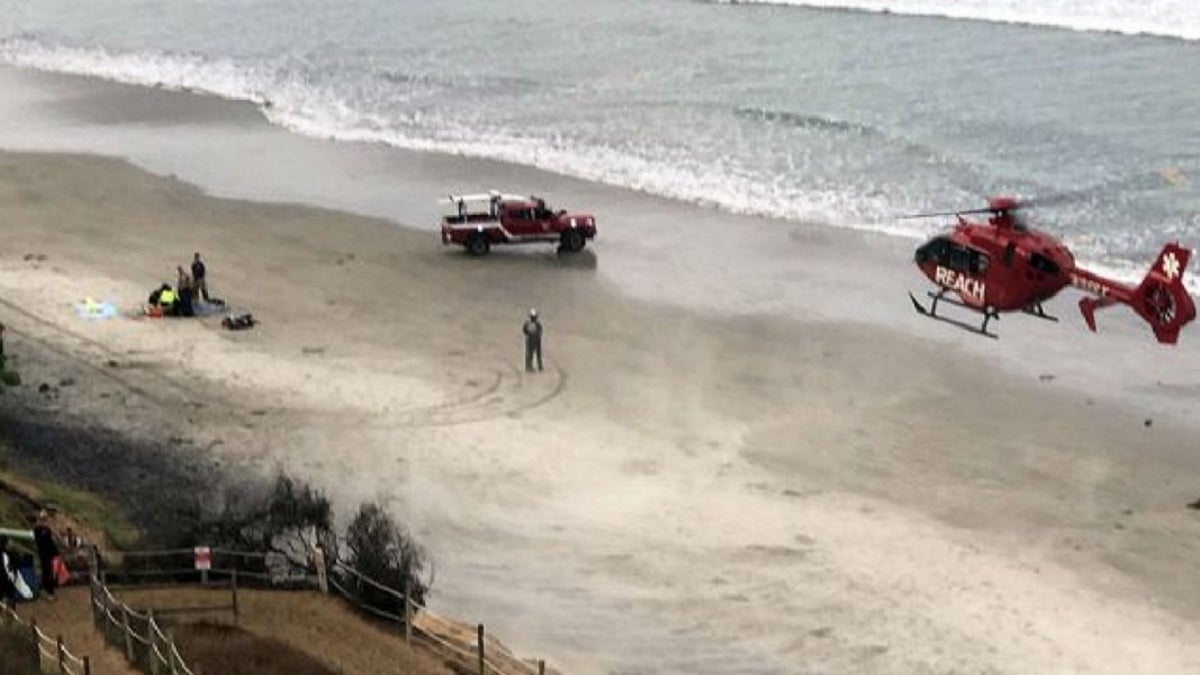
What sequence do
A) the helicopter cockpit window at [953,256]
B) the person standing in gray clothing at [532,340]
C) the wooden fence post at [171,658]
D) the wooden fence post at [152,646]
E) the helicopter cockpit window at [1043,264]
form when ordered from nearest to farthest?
1. the wooden fence post at [171,658]
2. the wooden fence post at [152,646]
3. the helicopter cockpit window at [1043,264]
4. the helicopter cockpit window at [953,256]
5. the person standing in gray clothing at [532,340]

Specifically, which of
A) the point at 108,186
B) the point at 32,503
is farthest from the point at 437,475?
the point at 108,186

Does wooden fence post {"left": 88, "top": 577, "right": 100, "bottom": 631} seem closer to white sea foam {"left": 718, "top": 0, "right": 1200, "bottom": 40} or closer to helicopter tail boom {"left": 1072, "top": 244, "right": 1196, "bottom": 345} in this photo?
helicopter tail boom {"left": 1072, "top": 244, "right": 1196, "bottom": 345}

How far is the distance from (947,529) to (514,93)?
37538 mm

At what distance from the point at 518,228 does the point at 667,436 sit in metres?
12.2

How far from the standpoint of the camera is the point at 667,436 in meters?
26.5

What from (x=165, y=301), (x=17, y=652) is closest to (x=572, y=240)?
(x=165, y=301)

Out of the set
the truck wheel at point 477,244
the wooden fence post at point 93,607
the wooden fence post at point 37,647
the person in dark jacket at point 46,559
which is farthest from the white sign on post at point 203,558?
the truck wheel at point 477,244

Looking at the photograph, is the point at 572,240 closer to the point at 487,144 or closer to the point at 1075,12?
the point at 487,144

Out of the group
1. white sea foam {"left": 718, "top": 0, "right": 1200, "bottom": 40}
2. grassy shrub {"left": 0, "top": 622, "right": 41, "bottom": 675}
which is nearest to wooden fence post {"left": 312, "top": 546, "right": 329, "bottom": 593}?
grassy shrub {"left": 0, "top": 622, "right": 41, "bottom": 675}

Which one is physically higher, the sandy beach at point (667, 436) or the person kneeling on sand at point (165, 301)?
the person kneeling on sand at point (165, 301)

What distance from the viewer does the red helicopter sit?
25.6 m

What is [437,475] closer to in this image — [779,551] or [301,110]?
[779,551]

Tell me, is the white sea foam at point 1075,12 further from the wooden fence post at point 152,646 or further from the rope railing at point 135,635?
the wooden fence post at point 152,646

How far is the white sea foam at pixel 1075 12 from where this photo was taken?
6650cm
